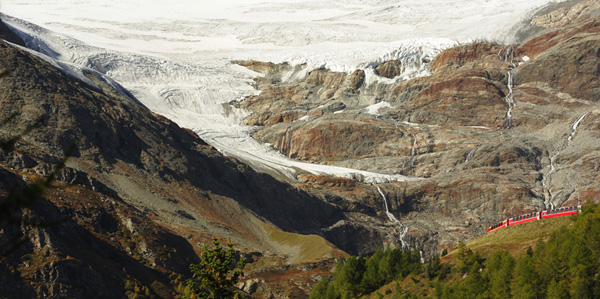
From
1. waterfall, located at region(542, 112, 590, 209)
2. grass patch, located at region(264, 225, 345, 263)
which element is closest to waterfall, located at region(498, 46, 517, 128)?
waterfall, located at region(542, 112, 590, 209)

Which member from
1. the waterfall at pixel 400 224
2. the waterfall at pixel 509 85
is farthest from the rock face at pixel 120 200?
the waterfall at pixel 509 85

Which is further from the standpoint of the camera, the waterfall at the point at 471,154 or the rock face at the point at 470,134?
the waterfall at the point at 471,154

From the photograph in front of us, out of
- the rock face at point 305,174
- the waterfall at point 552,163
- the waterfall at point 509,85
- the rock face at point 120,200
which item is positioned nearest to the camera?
the rock face at point 120,200

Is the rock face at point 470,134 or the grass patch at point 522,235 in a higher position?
the grass patch at point 522,235

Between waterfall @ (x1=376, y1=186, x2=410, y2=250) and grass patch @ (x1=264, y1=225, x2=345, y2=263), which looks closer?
grass patch @ (x1=264, y1=225, x2=345, y2=263)

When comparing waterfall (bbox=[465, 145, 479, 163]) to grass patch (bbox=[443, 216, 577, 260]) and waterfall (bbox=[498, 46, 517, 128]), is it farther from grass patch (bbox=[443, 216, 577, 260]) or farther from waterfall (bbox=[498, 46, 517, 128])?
grass patch (bbox=[443, 216, 577, 260])

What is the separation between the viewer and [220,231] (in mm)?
101000

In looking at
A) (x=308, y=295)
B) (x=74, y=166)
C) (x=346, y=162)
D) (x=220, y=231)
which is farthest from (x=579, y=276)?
(x=346, y=162)

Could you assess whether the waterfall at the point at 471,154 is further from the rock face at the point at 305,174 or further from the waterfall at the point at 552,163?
the waterfall at the point at 552,163

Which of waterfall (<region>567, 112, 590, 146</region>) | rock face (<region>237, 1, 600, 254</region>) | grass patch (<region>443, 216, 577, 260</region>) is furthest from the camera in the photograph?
waterfall (<region>567, 112, 590, 146</region>)

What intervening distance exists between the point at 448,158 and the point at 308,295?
85.5 metres

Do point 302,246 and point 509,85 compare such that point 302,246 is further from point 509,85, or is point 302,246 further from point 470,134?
point 509,85

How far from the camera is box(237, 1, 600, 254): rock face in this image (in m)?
144

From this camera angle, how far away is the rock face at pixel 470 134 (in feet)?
473
